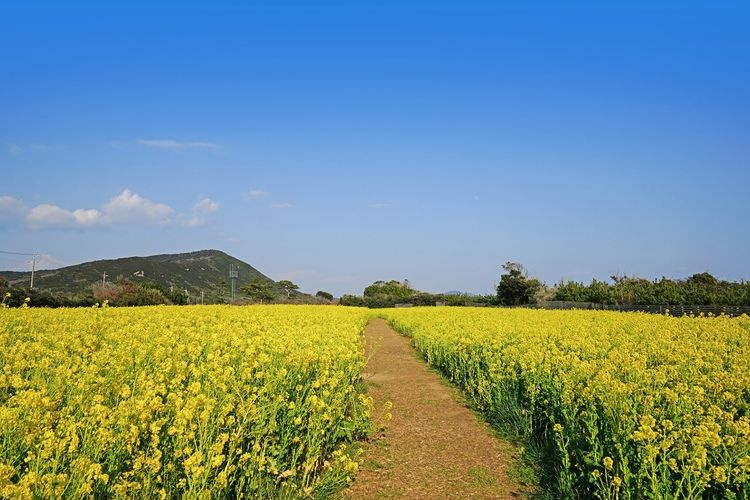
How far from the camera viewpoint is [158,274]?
12744 centimetres

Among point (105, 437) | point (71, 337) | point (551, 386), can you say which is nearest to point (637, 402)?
point (551, 386)

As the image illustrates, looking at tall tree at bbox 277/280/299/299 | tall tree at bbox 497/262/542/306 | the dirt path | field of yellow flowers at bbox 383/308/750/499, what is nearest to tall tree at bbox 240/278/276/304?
tall tree at bbox 277/280/299/299

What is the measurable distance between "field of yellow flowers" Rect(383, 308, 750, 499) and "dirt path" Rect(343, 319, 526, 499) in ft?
2.30

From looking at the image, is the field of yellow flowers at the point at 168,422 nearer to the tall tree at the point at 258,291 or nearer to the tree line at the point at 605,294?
the tree line at the point at 605,294

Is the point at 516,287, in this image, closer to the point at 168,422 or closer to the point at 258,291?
the point at 258,291

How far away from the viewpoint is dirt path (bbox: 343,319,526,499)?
655 centimetres

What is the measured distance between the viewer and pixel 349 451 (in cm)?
750

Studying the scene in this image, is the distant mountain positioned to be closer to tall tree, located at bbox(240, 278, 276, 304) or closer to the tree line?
tall tree, located at bbox(240, 278, 276, 304)

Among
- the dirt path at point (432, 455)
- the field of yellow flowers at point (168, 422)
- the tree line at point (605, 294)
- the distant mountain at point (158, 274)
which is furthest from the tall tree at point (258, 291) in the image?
the field of yellow flowers at point (168, 422)

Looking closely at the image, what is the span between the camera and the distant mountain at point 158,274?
10406cm

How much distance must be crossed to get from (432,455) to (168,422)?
15.4 ft

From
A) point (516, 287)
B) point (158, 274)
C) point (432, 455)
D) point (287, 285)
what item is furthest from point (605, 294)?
point (158, 274)

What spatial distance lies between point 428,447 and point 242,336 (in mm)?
4054

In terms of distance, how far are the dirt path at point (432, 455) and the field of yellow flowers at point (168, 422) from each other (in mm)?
534
